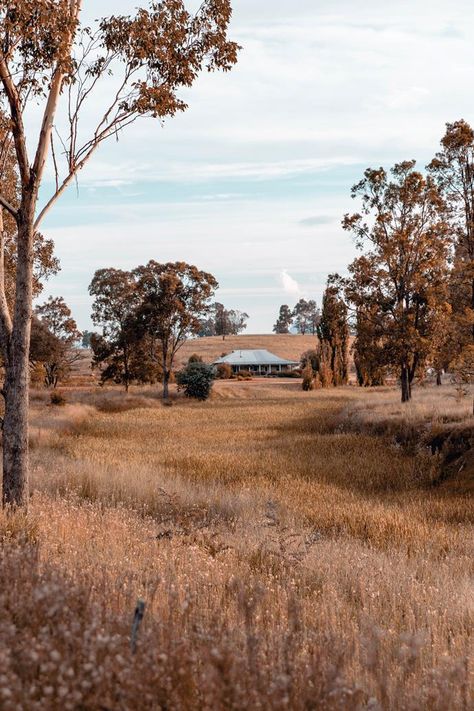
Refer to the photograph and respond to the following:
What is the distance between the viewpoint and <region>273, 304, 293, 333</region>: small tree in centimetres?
17450

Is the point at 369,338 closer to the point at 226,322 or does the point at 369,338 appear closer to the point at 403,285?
the point at 403,285

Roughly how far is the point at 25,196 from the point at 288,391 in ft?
166

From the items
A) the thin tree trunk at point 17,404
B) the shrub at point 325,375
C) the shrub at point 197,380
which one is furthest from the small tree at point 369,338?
the shrub at point 325,375

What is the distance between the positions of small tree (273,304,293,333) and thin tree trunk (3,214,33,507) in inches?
6518

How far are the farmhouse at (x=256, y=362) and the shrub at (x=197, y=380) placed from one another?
43046mm

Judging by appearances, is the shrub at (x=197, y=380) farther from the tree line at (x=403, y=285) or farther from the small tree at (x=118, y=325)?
the tree line at (x=403, y=285)

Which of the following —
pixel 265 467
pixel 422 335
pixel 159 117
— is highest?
pixel 159 117

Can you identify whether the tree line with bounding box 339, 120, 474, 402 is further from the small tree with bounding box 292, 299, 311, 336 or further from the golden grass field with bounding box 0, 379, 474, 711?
the small tree with bounding box 292, 299, 311, 336

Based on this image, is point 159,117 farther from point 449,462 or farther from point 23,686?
point 449,462

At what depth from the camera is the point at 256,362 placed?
314 ft

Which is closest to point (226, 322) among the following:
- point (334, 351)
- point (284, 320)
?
point (284, 320)

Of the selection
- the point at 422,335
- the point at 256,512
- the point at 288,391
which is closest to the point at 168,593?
the point at 256,512

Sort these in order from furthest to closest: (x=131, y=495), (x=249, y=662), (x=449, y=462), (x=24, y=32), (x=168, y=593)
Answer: (x=449, y=462)
(x=131, y=495)
(x=24, y=32)
(x=168, y=593)
(x=249, y=662)

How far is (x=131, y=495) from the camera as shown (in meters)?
11.9
